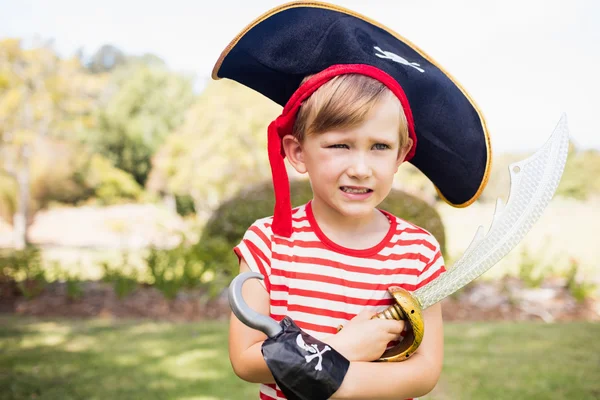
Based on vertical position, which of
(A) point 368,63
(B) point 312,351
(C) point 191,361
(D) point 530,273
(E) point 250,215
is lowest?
(C) point 191,361

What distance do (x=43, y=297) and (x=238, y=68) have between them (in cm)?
617

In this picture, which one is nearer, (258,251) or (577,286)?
(258,251)

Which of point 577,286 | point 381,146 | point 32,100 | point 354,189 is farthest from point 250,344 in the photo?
point 32,100

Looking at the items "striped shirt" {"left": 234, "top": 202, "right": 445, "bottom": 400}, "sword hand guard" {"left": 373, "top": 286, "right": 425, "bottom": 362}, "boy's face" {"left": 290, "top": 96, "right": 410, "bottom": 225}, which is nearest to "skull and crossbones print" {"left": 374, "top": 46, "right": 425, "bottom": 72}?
"boy's face" {"left": 290, "top": 96, "right": 410, "bottom": 225}

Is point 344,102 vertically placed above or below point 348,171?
above

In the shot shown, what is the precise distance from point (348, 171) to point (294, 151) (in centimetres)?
24

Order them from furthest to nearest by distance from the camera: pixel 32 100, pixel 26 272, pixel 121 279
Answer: pixel 32 100 → pixel 26 272 → pixel 121 279

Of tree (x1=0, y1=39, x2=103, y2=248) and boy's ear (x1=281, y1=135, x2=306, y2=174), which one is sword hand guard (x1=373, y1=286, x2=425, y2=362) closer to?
boy's ear (x1=281, y1=135, x2=306, y2=174)

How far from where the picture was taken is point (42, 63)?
1441 centimetres

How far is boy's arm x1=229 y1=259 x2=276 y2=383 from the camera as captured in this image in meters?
1.48

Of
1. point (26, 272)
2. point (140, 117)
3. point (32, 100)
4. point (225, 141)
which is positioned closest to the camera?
point (26, 272)

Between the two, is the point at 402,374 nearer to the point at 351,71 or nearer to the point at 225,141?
the point at 351,71

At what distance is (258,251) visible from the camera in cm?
161

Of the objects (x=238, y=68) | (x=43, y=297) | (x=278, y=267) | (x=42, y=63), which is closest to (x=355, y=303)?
(x=278, y=267)
